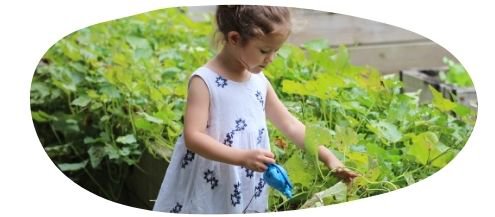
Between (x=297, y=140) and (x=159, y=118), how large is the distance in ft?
0.91

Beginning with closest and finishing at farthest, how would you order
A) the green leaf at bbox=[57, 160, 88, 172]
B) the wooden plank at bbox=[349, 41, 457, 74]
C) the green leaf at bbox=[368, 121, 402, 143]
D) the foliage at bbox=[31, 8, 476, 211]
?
the foliage at bbox=[31, 8, 476, 211] → the green leaf at bbox=[368, 121, 402, 143] → the green leaf at bbox=[57, 160, 88, 172] → the wooden plank at bbox=[349, 41, 457, 74]

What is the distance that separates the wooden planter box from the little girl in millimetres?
515

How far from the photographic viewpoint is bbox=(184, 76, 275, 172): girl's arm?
1.11 meters

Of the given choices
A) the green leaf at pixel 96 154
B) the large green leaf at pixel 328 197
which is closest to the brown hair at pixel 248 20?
the large green leaf at pixel 328 197

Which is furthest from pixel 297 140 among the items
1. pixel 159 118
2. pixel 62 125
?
pixel 62 125

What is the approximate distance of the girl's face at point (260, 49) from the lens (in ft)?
3.86

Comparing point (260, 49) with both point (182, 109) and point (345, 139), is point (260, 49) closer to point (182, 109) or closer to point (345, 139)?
point (345, 139)

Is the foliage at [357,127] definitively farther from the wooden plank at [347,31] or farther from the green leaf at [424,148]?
the wooden plank at [347,31]

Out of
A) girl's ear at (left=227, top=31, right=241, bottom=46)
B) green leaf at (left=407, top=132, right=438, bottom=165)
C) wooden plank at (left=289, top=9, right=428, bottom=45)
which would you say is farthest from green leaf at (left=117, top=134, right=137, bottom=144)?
wooden plank at (left=289, top=9, right=428, bottom=45)

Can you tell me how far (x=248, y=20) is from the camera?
118 centimetres

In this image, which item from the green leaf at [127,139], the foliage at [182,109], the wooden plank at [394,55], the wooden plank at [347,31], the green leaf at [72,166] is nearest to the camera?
the foliage at [182,109]

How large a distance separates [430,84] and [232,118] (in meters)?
0.67

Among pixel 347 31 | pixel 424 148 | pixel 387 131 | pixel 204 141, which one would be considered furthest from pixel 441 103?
pixel 347 31

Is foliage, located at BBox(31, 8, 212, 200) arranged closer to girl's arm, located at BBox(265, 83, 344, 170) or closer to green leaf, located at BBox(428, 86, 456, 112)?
girl's arm, located at BBox(265, 83, 344, 170)
